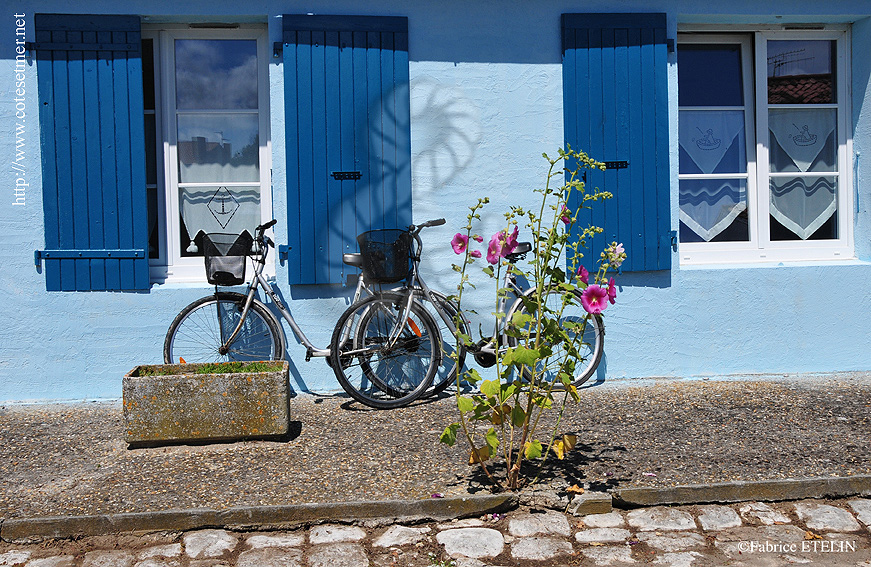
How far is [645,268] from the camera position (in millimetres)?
5992

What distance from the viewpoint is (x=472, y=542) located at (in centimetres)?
342

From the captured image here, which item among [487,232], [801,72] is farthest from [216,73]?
[801,72]

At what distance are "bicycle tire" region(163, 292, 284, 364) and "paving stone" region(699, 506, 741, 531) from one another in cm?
303

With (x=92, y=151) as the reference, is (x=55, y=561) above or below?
below

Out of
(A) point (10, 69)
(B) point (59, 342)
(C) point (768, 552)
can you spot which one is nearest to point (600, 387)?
(C) point (768, 552)

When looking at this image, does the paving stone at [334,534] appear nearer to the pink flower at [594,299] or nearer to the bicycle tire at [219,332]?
the pink flower at [594,299]

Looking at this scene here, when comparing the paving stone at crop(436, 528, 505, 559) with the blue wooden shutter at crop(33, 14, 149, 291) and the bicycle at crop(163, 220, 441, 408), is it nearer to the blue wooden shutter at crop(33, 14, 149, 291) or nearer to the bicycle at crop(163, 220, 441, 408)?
the bicycle at crop(163, 220, 441, 408)

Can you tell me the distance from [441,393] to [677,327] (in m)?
1.86

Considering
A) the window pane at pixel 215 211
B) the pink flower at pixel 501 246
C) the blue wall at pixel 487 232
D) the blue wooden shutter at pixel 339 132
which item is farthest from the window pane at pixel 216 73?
the pink flower at pixel 501 246

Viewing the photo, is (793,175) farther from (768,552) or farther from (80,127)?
(80,127)

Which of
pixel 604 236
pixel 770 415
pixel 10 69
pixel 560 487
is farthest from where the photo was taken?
pixel 604 236

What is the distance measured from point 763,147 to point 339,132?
10.9ft

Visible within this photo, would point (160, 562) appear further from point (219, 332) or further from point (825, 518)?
point (825, 518)

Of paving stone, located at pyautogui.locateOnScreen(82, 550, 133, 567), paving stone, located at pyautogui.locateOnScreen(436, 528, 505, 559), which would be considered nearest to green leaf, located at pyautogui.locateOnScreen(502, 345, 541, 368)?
paving stone, located at pyautogui.locateOnScreen(436, 528, 505, 559)
